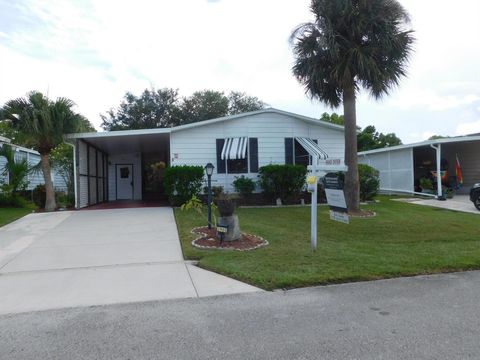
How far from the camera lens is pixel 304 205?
48.9ft

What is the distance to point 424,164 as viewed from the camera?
21922mm

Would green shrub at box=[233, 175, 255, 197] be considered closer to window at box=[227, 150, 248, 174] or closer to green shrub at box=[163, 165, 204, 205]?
window at box=[227, 150, 248, 174]

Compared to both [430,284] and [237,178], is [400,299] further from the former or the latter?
[237,178]

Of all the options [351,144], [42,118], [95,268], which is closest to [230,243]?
[95,268]

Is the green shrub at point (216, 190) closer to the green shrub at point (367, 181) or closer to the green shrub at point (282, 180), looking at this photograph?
the green shrub at point (282, 180)

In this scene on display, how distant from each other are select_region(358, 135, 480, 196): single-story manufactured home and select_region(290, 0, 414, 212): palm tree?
7979 mm

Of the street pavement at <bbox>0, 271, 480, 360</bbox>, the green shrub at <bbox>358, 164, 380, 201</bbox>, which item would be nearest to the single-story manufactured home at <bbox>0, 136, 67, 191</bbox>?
the street pavement at <bbox>0, 271, 480, 360</bbox>

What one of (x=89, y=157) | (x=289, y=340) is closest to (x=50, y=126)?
(x=89, y=157)

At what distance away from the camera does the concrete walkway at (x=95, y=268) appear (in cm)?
467

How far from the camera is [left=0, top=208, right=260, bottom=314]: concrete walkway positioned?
15.3 feet

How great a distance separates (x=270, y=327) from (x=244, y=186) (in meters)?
11.2

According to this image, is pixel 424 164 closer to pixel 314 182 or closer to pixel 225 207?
pixel 314 182

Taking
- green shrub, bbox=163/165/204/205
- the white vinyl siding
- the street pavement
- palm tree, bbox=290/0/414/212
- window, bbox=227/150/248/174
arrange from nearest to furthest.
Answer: the street pavement, palm tree, bbox=290/0/414/212, green shrub, bbox=163/165/204/205, the white vinyl siding, window, bbox=227/150/248/174

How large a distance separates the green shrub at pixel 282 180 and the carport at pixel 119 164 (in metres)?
4.15
